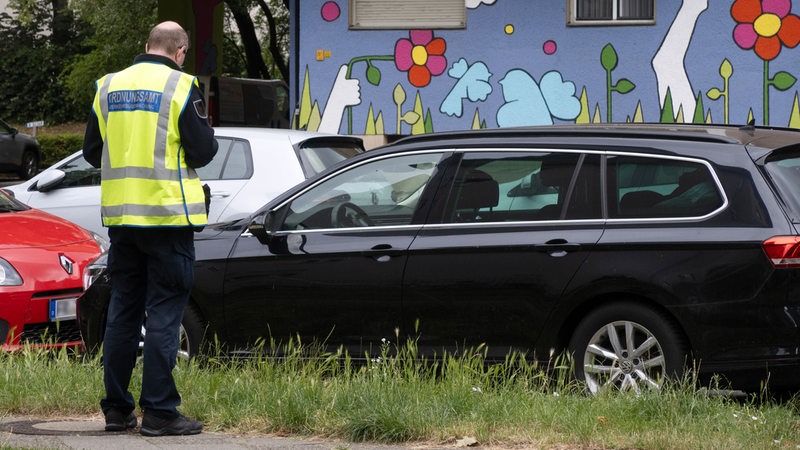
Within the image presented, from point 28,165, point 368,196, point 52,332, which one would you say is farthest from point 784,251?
point 28,165

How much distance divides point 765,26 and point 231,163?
9.53m

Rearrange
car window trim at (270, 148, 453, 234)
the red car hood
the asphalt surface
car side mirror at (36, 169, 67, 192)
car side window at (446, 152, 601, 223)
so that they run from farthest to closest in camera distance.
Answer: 1. car side mirror at (36, 169, 67, 192)
2. the red car hood
3. car window trim at (270, 148, 453, 234)
4. car side window at (446, 152, 601, 223)
5. the asphalt surface

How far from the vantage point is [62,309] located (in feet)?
29.4

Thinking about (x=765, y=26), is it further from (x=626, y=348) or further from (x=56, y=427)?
(x=56, y=427)

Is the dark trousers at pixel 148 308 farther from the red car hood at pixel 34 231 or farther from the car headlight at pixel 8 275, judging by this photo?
the red car hood at pixel 34 231

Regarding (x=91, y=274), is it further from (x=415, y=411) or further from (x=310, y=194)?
(x=415, y=411)

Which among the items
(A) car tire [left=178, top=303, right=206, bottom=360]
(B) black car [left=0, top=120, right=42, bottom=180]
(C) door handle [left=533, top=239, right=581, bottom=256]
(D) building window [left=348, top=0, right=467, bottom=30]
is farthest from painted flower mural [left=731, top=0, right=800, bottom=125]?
(B) black car [left=0, top=120, right=42, bottom=180]

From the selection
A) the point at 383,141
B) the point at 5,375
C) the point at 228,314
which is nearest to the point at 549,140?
the point at 228,314

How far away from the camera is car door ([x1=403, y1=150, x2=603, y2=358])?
23.1ft

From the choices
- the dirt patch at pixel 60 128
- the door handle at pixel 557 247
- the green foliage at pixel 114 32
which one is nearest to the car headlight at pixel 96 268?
the door handle at pixel 557 247

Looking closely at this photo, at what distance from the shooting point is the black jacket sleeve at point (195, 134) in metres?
5.78

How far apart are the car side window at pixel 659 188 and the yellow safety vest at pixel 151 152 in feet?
7.70

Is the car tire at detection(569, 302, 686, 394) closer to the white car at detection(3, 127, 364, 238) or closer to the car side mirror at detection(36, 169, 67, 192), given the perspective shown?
the white car at detection(3, 127, 364, 238)

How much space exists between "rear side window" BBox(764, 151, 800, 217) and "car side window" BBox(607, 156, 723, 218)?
0.28 meters
